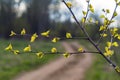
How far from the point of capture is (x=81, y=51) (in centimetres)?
220

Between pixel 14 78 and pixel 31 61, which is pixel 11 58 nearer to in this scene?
pixel 31 61

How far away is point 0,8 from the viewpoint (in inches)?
1292

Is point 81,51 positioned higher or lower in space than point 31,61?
higher

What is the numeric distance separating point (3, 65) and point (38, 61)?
322cm

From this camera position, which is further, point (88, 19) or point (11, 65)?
point (11, 65)

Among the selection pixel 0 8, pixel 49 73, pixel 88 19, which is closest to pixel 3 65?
pixel 49 73

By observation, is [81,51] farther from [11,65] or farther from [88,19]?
[11,65]

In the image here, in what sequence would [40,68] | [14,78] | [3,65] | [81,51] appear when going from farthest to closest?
[40,68] → [3,65] → [14,78] → [81,51]

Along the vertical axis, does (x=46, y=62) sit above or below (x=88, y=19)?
below

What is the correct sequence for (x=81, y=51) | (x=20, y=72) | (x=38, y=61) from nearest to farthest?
(x=81, y=51), (x=20, y=72), (x=38, y=61)

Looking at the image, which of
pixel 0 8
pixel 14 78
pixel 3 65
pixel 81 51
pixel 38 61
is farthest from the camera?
pixel 0 8

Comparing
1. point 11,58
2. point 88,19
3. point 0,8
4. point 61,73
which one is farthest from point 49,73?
point 0,8

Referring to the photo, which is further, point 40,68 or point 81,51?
point 40,68

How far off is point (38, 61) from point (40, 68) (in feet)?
5.50
